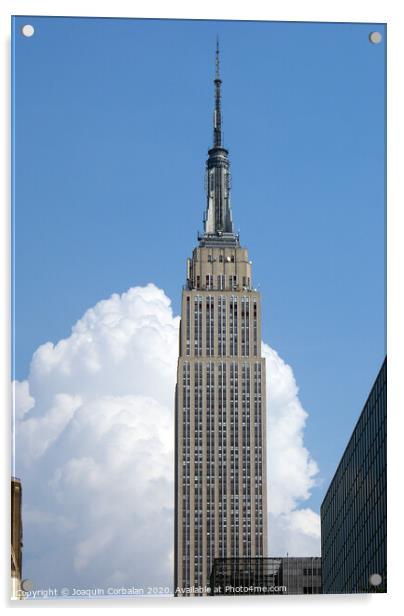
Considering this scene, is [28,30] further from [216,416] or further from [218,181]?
[216,416]

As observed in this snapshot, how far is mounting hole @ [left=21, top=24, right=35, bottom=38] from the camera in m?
13.0

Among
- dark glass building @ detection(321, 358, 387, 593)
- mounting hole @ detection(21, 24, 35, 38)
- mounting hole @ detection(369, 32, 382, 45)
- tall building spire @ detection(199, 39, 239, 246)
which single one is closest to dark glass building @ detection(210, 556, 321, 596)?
dark glass building @ detection(321, 358, 387, 593)

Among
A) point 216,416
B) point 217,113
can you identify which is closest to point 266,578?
point 217,113

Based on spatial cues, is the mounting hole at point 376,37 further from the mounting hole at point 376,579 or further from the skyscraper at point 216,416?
the skyscraper at point 216,416

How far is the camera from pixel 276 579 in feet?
55.6

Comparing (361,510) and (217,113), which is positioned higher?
(217,113)

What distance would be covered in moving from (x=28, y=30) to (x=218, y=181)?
8541 mm

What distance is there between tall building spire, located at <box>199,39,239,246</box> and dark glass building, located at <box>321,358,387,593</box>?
9.79 ft

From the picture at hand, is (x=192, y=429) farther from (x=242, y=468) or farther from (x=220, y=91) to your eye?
(x=220, y=91)

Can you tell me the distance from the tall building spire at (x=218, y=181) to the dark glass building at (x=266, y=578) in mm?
4164

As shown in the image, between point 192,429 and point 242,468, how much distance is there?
2611 millimetres

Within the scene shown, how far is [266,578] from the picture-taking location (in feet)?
52.2

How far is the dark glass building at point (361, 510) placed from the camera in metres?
14.2
